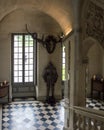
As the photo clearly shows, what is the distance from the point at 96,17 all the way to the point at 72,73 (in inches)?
76.0

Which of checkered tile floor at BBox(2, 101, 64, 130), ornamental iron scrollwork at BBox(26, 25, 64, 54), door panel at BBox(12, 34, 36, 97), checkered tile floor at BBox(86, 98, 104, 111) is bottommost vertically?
checkered tile floor at BBox(2, 101, 64, 130)

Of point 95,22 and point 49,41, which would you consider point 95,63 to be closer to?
point 49,41

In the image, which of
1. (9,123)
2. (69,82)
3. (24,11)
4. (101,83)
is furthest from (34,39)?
(69,82)

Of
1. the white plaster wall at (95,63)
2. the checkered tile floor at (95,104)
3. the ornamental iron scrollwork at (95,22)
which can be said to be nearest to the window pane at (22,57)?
the white plaster wall at (95,63)

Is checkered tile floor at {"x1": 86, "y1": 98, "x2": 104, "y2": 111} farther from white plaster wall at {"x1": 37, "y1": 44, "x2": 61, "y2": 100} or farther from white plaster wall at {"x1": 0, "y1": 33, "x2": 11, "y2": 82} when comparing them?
white plaster wall at {"x1": 0, "y1": 33, "x2": 11, "y2": 82}

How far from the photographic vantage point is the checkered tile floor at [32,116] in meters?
9.16

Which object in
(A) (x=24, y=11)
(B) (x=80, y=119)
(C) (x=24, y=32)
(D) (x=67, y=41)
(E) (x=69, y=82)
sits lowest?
(B) (x=80, y=119)

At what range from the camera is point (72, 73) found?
7000 mm

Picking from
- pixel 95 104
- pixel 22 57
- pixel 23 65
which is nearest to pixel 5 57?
pixel 22 57

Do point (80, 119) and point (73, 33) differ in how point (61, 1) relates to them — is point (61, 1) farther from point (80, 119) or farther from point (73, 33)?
point (80, 119)

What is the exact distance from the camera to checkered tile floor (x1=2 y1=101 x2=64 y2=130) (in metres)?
9.16

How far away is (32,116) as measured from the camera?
10.3 metres

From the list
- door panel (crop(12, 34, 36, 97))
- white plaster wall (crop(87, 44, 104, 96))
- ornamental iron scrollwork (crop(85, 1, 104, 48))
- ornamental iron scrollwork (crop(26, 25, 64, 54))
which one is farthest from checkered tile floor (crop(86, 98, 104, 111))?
ornamental iron scrollwork (crop(85, 1, 104, 48))

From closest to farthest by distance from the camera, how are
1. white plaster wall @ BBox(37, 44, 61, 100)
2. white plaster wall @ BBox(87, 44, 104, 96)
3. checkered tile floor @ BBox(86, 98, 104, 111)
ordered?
checkered tile floor @ BBox(86, 98, 104, 111) < white plaster wall @ BBox(37, 44, 61, 100) < white plaster wall @ BBox(87, 44, 104, 96)
